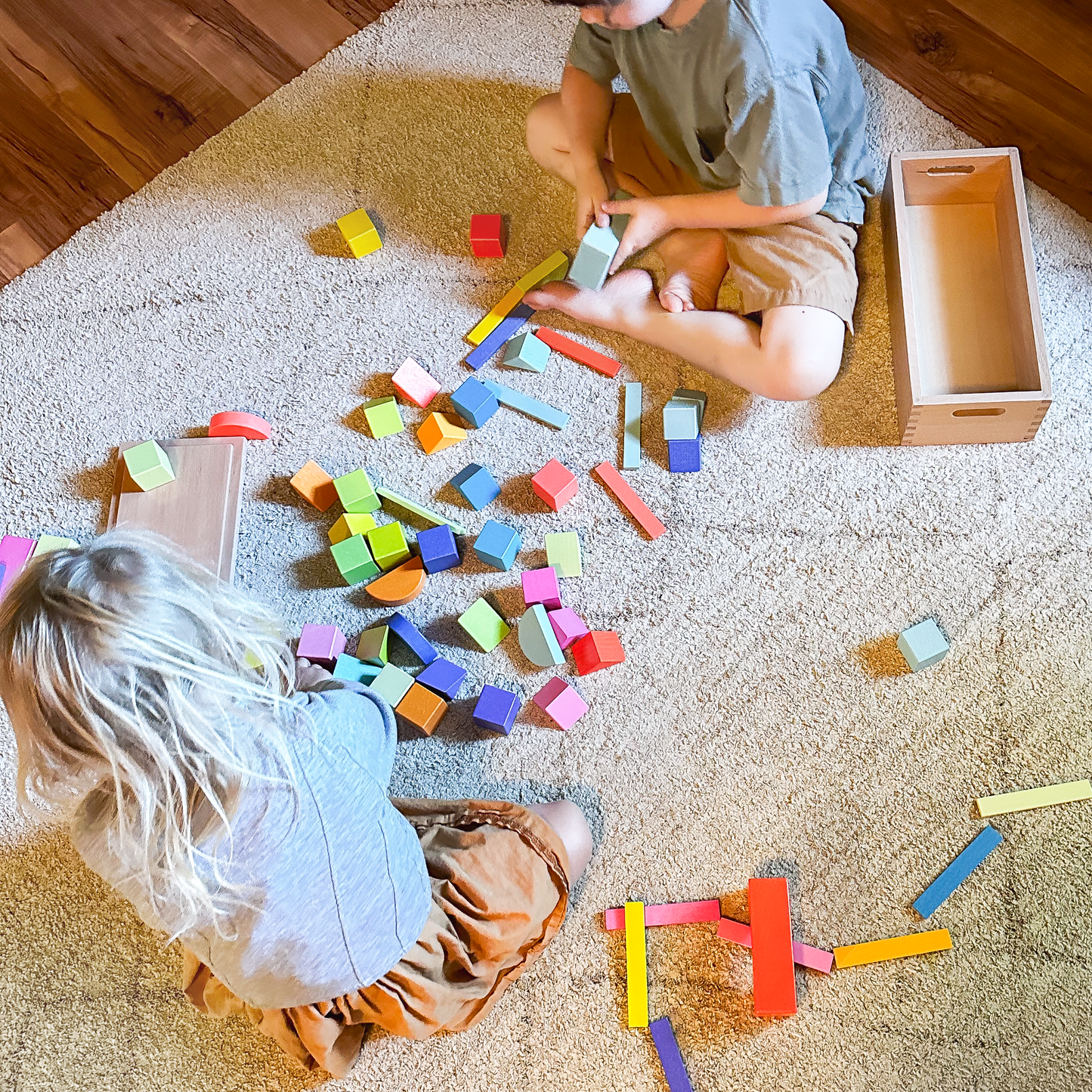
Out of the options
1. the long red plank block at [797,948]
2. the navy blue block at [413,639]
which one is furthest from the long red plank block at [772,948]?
the navy blue block at [413,639]

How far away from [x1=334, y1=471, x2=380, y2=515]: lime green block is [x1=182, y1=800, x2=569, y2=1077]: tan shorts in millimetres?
380

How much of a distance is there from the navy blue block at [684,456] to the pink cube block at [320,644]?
457 millimetres

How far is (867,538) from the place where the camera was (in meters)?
1.23

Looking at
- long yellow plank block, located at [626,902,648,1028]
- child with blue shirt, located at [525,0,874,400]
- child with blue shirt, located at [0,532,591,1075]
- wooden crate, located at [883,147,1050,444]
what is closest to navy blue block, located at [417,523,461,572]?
child with blue shirt, located at [0,532,591,1075]

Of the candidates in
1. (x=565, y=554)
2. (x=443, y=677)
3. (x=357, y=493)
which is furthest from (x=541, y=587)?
(x=357, y=493)

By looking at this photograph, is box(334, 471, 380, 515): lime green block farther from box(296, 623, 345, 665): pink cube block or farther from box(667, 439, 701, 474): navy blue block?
box(667, 439, 701, 474): navy blue block

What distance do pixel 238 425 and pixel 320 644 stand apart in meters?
0.32

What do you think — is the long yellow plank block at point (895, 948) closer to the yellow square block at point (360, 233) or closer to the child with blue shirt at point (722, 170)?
the child with blue shirt at point (722, 170)

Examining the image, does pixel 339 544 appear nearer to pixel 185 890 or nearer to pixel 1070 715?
pixel 185 890

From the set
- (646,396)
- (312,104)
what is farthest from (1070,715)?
(312,104)

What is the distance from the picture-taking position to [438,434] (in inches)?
51.2

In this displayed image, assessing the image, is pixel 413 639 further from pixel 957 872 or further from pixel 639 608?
pixel 957 872

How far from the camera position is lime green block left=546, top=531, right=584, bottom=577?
1.25 m

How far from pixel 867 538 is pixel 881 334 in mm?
272
